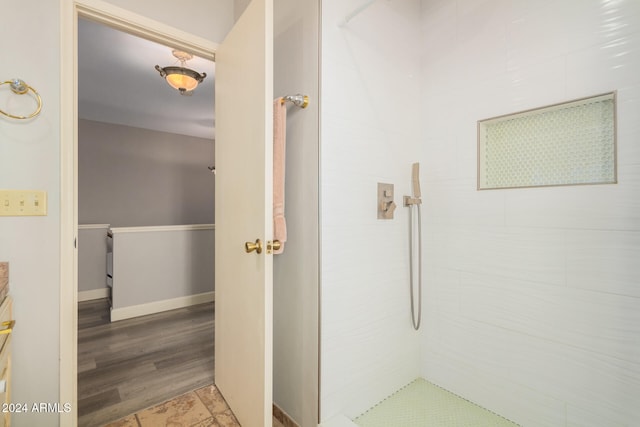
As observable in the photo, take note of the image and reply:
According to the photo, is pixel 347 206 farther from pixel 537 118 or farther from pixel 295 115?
pixel 537 118

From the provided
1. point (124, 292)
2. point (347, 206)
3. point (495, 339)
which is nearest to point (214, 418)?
point (347, 206)

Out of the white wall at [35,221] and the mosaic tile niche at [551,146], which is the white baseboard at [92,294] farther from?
the mosaic tile niche at [551,146]

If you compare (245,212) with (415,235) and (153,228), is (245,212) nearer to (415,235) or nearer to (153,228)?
(415,235)

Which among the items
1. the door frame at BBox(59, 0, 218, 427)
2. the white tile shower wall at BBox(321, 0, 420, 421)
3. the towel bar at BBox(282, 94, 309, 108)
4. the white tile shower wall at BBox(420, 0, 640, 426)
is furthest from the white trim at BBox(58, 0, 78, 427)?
the white tile shower wall at BBox(420, 0, 640, 426)

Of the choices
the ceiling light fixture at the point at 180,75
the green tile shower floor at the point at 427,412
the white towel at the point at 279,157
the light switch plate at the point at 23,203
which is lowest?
the green tile shower floor at the point at 427,412

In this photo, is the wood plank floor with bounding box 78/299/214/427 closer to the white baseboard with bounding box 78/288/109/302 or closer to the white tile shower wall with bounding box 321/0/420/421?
the white baseboard with bounding box 78/288/109/302

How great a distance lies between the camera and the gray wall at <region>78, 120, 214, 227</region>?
14.8 ft

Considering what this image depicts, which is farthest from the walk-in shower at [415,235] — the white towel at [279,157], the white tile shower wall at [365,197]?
the white towel at [279,157]

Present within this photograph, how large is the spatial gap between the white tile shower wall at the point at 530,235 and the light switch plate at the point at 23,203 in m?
1.94

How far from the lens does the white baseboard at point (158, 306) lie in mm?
3000

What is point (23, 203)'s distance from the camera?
1196 mm

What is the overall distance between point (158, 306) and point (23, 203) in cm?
238

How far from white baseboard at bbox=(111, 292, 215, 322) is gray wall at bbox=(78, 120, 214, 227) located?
2.29 m

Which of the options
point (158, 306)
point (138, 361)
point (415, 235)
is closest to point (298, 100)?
point (415, 235)
